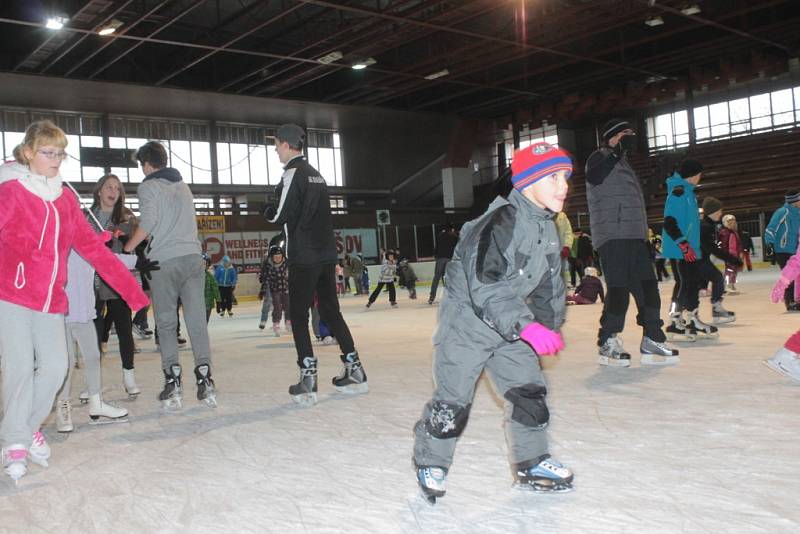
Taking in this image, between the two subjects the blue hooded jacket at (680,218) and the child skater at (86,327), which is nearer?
the child skater at (86,327)

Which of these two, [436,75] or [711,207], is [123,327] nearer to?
[711,207]

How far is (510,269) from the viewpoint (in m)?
2.24

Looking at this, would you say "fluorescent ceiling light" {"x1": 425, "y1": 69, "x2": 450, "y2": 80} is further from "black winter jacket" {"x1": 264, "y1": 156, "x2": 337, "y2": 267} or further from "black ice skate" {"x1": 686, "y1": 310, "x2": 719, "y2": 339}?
"black winter jacket" {"x1": 264, "y1": 156, "x2": 337, "y2": 267}

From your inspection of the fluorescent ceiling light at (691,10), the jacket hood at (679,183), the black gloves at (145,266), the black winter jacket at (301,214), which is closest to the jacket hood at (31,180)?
the black gloves at (145,266)

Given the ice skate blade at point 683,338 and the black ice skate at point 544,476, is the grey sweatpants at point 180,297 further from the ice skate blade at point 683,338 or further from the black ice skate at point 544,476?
the ice skate blade at point 683,338

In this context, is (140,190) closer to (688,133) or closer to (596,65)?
(596,65)

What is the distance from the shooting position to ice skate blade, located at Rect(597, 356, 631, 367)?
488 centimetres

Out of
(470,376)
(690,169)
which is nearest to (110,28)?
(690,169)

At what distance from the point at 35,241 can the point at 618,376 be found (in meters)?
3.13

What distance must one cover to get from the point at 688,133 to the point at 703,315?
2246cm

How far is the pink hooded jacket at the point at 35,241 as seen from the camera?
2861 mm

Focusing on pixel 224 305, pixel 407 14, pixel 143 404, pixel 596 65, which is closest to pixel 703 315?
pixel 143 404

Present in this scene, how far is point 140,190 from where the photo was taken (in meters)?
4.23

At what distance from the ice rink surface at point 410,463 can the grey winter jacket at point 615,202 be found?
2.78ft
